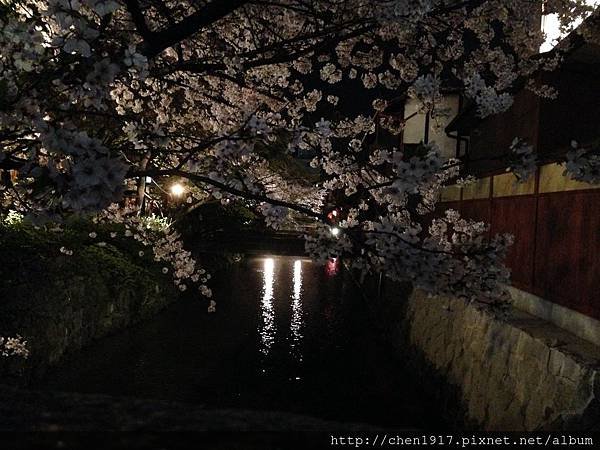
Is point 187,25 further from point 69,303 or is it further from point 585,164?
point 69,303

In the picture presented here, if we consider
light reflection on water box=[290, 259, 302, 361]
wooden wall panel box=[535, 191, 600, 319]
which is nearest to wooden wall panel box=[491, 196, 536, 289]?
wooden wall panel box=[535, 191, 600, 319]

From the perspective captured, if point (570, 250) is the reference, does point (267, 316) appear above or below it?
below

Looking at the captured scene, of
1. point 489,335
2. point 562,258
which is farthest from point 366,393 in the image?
point 562,258

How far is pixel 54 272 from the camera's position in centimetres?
1241

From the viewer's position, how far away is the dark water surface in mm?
11203

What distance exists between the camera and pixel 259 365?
545 inches

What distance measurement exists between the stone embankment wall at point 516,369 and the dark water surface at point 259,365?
131 cm

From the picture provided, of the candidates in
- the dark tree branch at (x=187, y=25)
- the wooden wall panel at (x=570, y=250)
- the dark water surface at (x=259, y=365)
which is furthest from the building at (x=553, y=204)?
the dark water surface at (x=259, y=365)

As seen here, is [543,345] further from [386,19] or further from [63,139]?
[63,139]

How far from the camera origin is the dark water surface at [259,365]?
1120 cm

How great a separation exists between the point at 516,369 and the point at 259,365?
24.6ft

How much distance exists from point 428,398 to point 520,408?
4400 millimetres

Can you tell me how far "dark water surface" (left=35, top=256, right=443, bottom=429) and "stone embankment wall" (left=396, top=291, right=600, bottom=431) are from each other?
131 cm

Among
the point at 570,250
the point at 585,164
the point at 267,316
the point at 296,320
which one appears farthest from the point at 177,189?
the point at 585,164
